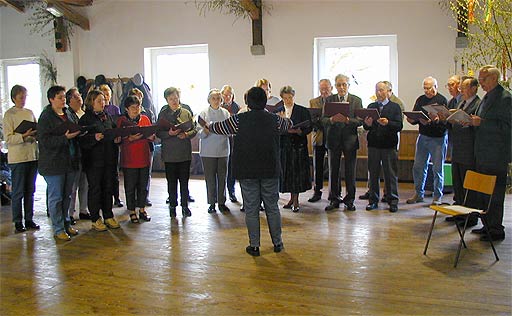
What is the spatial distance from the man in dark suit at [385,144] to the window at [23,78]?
23.0 ft

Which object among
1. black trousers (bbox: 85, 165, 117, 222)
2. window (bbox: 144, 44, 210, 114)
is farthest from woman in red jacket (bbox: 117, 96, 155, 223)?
window (bbox: 144, 44, 210, 114)

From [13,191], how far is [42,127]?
961 mm

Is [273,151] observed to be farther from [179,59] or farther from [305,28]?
[179,59]

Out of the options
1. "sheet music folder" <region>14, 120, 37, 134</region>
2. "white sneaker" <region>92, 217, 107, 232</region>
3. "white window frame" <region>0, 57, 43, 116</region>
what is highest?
"white window frame" <region>0, 57, 43, 116</region>

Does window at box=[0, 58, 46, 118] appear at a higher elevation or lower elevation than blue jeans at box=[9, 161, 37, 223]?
higher

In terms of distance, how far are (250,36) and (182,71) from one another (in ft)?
5.02

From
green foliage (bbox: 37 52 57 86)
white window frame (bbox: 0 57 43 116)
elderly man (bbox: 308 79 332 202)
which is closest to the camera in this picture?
elderly man (bbox: 308 79 332 202)

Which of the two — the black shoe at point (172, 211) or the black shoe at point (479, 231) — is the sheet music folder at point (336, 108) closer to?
the black shoe at point (479, 231)

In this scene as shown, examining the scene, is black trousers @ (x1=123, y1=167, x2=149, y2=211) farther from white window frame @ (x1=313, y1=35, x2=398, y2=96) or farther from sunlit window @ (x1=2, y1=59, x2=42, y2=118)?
sunlit window @ (x1=2, y1=59, x2=42, y2=118)

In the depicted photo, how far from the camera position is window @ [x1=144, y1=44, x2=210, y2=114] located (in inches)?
369

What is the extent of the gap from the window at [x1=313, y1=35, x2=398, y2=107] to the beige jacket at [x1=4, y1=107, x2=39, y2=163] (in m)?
4.64

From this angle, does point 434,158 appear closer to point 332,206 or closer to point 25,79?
point 332,206

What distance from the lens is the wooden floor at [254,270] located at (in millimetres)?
3275

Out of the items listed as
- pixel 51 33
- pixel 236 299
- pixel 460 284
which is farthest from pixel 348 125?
pixel 51 33
